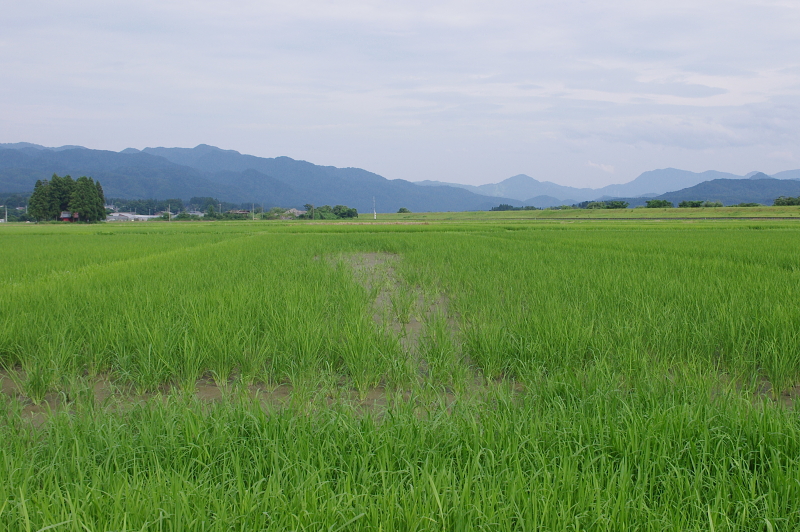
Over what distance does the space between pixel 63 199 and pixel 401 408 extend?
68646mm

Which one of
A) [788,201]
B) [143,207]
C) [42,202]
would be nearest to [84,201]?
[42,202]

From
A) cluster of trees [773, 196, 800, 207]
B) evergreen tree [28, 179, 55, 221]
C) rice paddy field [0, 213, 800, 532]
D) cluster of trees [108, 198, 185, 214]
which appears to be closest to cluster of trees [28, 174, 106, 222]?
evergreen tree [28, 179, 55, 221]

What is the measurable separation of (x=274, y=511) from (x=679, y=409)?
1754mm

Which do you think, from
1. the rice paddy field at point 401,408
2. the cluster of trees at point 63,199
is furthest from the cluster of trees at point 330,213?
the rice paddy field at point 401,408

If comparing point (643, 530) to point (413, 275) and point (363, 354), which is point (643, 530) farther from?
point (413, 275)

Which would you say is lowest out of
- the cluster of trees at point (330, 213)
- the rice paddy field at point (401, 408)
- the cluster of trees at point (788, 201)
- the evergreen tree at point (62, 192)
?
the rice paddy field at point (401, 408)

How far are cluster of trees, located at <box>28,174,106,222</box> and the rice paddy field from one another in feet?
200

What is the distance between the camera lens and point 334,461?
1673 millimetres

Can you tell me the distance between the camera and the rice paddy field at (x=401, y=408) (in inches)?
54.1

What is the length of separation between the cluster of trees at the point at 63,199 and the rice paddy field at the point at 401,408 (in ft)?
200

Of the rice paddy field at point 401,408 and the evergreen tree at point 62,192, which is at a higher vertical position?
the evergreen tree at point 62,192

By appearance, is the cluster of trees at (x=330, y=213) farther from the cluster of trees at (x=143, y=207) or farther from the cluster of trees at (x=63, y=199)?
the cluster of trees at (x=143, y=207)

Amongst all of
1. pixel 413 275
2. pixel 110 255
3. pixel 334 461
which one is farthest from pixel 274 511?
pixel 110 255

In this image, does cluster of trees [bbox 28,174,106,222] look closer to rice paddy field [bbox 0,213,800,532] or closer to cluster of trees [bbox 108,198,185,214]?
rice paddy field [bbox 0,213,800,532]
